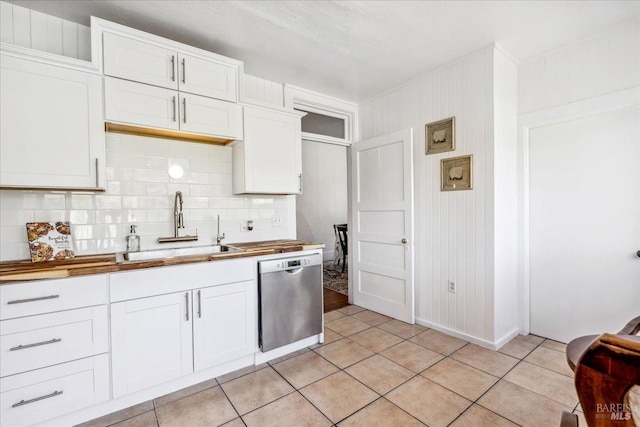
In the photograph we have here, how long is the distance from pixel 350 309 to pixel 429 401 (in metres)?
1.82

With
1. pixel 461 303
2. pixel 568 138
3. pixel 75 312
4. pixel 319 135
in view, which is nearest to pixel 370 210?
pixel 319 135

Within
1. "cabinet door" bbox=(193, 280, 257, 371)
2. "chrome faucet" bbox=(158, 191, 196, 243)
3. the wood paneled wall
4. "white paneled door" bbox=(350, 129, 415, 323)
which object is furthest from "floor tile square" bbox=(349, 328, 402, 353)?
the wood paneled wall

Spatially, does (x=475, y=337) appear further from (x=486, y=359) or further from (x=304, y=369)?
(x=304, y=369)

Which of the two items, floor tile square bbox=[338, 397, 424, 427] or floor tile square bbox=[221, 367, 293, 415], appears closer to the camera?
floor tile square bbox=[338, 397, 424, 427]

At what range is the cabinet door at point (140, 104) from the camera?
2.00m

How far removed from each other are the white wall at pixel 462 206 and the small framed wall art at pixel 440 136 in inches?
2.0

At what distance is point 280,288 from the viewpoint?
2.42 meters

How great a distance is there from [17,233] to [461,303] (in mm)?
3531

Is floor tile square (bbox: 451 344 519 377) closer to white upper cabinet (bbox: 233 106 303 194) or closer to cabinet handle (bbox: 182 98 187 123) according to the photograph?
white upper cabinet (bbox: 233 106 303 194)

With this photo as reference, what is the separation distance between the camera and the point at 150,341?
190cm

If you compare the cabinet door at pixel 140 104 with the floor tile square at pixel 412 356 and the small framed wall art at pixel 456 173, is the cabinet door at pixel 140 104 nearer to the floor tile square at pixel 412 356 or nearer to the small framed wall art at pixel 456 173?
the small framed wall art at pixel 456 173

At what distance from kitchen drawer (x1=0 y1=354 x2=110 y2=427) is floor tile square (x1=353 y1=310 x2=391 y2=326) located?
2380 millimetres

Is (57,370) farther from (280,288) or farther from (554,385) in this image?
(554,385)

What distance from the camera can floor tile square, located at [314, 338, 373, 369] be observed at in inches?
96.0
